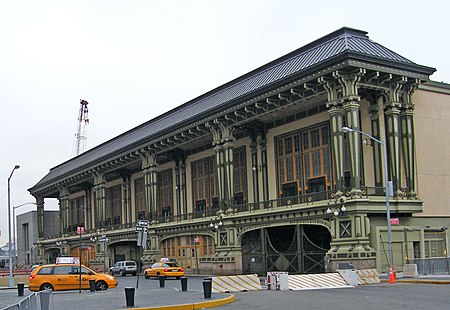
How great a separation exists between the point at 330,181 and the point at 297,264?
637 centimetres

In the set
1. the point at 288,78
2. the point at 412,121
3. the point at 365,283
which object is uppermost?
the point at 288,78

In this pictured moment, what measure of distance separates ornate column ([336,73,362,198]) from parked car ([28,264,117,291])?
15858 millimetres

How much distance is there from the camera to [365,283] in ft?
116

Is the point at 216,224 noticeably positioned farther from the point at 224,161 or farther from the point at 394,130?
the point at 394,130

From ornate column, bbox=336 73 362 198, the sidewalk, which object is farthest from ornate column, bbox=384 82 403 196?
the sidewalk

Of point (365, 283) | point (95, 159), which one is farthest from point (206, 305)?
point (95, 159)

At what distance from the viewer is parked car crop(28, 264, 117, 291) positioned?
1410 inches

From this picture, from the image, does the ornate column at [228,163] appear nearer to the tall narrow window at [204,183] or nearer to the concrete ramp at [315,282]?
the tall narrow window at [204,183]

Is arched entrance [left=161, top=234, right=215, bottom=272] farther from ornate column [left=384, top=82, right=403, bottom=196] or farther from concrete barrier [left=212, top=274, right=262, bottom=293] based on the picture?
concrete barrier [left=212, top=274, right=262, bottom=293]

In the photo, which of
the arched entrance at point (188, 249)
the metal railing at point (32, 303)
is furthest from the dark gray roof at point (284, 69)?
the metal railing at point (32, 303)

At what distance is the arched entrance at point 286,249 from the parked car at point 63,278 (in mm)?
14631

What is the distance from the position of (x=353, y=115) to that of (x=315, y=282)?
12.0m

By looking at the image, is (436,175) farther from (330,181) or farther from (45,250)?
(45,250)

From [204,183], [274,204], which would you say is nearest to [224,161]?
[274,204]
